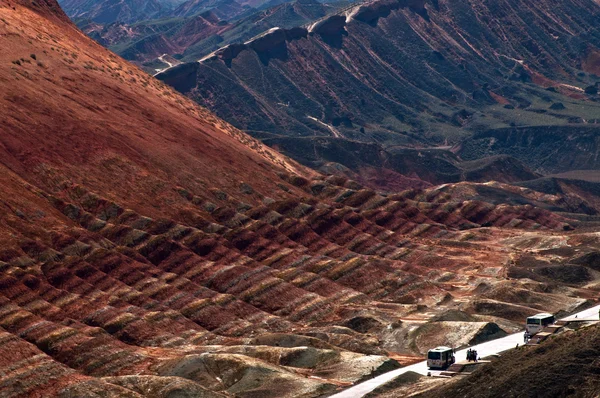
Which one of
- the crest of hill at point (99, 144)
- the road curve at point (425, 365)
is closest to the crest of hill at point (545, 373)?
the road curve at point (425, 365)

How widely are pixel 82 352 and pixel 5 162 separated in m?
62.4

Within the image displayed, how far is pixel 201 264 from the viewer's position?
138 metres

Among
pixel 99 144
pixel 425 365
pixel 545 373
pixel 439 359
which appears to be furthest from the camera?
pixel 99 144

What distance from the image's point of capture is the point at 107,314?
115 meters

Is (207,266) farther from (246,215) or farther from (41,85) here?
(41,85)

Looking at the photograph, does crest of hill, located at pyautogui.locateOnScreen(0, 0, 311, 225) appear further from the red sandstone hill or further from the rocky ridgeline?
the rocky ridgeline

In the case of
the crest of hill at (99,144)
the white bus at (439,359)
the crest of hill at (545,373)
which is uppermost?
the crest of hill at (99,144)

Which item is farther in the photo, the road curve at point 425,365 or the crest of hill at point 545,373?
the road curve at point 425,365

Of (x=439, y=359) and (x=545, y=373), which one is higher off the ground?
(x=545, y=373)

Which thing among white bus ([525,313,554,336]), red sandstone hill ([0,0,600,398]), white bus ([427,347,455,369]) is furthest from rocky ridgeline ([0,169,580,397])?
white bus ([525,313,554,336])

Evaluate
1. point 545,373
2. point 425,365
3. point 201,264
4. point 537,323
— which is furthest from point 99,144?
point 545,373

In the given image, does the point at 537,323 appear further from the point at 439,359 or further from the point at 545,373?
the point at 545,373

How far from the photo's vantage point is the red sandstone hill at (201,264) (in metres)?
97.9

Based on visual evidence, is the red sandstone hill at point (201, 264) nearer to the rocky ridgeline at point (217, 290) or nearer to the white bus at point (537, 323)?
the rocky ridgeline at point (217, 290)
